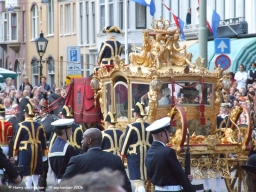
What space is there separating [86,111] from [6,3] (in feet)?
155

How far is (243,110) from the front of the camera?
53.0ft

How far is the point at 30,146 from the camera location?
58.3ft

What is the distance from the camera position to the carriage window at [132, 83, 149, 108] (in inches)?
668

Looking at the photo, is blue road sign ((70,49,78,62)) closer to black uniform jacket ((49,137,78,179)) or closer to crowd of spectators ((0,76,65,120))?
crowd of spectators ((0,76,65,120))

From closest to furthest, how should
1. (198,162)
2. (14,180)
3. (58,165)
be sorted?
(14,180), (58,165), (198,162)

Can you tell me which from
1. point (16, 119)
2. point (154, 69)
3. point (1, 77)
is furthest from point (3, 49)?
point (154, 69)

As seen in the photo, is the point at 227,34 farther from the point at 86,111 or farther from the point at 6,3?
the point at 6,3

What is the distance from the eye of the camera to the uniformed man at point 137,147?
15.7m

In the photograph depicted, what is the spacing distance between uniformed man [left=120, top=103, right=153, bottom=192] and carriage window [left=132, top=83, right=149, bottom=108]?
103 cm

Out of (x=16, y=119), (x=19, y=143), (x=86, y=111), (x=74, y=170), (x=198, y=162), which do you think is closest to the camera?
(x=74, y=170)

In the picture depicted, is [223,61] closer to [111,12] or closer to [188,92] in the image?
[188,92]

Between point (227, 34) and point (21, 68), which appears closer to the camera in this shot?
point (227, 34)

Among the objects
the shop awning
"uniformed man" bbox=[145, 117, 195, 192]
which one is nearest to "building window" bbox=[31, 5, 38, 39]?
the shop awning

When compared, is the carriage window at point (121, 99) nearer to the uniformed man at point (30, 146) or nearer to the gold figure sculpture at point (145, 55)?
the gold figure sculpture at point (145, 55)
